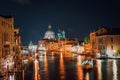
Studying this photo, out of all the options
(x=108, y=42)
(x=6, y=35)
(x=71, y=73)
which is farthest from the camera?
(x=108, y=42)

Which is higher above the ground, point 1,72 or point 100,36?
point 100,36

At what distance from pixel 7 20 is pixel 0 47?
9.31 metres

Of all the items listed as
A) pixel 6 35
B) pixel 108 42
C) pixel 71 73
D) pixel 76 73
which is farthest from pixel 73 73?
pixel 108 42

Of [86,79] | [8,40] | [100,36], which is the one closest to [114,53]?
[100,36]

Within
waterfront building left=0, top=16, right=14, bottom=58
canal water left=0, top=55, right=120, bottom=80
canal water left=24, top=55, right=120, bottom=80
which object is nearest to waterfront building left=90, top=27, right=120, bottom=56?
canal water left=0, top=55, right=120, bottom=80

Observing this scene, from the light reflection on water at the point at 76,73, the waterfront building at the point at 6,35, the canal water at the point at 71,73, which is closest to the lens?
the canal water at the point at 71,73

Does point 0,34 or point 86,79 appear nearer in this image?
point 86,79

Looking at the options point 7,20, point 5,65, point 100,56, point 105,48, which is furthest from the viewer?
point 105,48

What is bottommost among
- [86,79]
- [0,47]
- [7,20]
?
[86,79]

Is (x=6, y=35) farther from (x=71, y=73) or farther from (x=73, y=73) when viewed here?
(x=73, y=73)

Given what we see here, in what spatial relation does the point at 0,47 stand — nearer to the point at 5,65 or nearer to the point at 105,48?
the point at 5,65

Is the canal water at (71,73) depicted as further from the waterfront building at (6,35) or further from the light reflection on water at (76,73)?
the waterfront building at (6,35)

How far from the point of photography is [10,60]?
53.3 meters

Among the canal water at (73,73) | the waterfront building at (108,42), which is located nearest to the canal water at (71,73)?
the canal water at (73,73)
